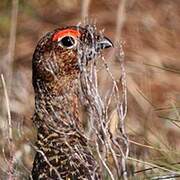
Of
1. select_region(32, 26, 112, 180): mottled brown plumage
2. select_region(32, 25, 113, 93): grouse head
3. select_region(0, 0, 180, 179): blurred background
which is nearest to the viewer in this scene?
select_region(32, 26, 112, 180): mottled brown plumage

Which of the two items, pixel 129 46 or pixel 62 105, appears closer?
pixel 62 105

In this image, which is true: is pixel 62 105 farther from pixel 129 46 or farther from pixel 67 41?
pixel 129 46

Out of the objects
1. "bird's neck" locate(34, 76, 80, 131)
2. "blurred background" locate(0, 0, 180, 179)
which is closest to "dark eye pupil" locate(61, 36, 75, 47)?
"bird's neck" locate(34, 76, 80, 131)

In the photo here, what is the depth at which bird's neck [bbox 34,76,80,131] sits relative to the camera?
15.0 ft

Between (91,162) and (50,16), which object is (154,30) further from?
(91,162)

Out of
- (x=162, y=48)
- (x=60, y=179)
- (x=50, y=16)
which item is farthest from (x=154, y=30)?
(x=60, y=179)

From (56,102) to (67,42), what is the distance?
0.93 ft

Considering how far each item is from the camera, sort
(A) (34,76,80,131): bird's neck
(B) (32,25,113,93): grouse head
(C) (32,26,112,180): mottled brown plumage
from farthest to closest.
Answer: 1. (B) (32,25,113,93): grouse head
2. (A) (34,76,80,131): bird's neck
3. (C) (32,26,112,180): mottled brown plumage

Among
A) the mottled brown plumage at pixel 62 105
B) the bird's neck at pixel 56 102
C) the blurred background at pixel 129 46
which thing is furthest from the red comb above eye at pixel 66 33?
the blurred background at pixel 129 46

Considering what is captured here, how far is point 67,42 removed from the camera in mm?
4793

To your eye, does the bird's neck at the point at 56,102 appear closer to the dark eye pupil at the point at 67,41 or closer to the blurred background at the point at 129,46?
the dark eye pupil at the point at 67,41

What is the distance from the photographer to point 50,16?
827 cm

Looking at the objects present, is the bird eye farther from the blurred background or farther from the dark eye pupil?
the blurred background

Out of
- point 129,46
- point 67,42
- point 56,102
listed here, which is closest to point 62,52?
point 67,42
